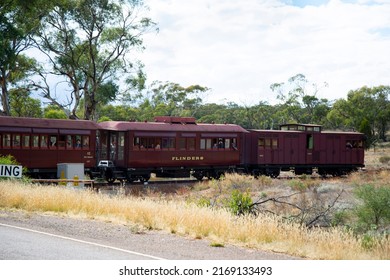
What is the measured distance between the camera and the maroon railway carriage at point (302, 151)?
116 feet

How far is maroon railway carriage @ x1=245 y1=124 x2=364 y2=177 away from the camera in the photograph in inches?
1393

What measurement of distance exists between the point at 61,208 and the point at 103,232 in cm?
377

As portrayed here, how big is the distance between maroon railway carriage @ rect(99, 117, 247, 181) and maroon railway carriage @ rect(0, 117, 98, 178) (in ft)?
4.41

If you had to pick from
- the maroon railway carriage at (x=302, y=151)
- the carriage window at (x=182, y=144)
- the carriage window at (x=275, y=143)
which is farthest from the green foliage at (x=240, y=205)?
the carriage window at (x=275, y=143)

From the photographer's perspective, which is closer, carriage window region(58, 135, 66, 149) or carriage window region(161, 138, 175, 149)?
carriage window region(58, 135, 66, 149)

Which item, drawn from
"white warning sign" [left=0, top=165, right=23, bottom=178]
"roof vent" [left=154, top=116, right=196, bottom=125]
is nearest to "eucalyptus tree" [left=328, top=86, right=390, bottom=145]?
"roof vent" [left=154, top=116, right=196, bottom=125]

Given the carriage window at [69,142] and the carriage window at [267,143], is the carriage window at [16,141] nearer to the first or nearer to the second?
the carriage window at [69,142]

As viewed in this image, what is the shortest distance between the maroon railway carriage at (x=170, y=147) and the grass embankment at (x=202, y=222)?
38.2 ft

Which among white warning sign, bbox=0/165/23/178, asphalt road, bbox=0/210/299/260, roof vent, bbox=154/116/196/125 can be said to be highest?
roof vent, bbox=154/116/196/125

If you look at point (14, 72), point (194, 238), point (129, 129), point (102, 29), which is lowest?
point (194, 238)

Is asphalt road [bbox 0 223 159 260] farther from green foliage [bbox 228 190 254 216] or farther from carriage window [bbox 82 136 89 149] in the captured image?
carriage window [bbox 82 136 89 149]

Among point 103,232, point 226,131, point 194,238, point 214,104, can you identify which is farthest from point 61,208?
point 214,104

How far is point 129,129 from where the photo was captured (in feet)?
97.5

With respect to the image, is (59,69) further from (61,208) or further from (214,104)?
(214,104)
